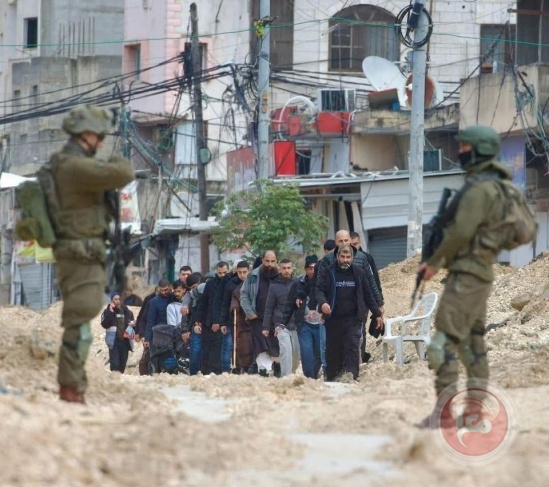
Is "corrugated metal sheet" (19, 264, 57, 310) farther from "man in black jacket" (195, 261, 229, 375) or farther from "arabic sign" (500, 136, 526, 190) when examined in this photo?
"man in black jacket" (195, 261, 229, 375)

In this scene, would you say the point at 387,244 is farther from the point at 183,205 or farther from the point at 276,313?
the point at 276,313

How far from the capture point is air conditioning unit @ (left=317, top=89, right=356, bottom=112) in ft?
128

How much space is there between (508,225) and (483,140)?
0.55 metres

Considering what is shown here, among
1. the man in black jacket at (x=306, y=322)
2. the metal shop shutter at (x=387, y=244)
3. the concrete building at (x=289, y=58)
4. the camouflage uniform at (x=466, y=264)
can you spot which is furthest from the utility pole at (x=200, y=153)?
the camouflage uniform at (x=466, y=264)

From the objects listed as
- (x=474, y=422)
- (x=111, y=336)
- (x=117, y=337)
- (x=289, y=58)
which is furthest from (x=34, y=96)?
(x=474, y=422)

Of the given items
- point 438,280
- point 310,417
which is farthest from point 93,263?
point 438,280

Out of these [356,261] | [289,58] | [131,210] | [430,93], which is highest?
[289,58]

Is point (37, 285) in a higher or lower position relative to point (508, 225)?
lower

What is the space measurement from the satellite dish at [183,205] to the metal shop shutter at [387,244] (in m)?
10.4

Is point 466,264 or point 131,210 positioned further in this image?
point 131,210

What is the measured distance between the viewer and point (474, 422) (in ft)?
31.6

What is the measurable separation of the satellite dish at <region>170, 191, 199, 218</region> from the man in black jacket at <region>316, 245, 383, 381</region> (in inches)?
1181

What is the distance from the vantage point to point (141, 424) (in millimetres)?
8664

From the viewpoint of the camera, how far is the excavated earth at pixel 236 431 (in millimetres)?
7574
